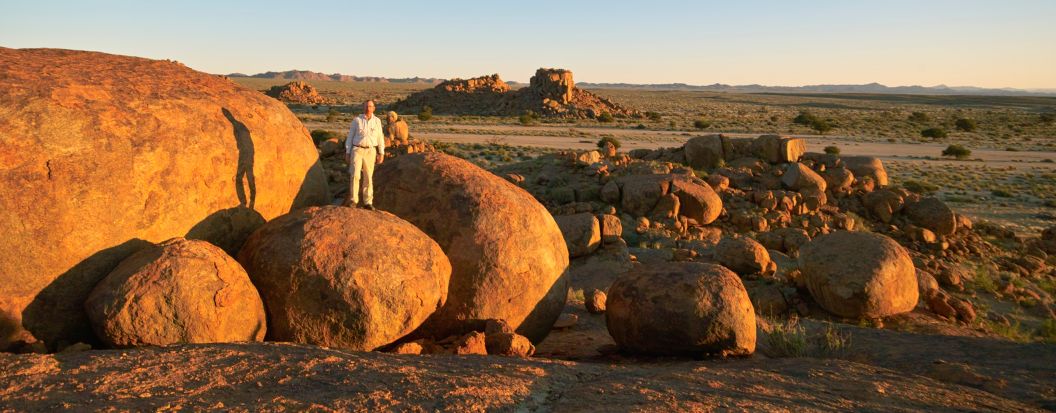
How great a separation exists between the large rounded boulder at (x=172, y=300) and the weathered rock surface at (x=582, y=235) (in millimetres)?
9494

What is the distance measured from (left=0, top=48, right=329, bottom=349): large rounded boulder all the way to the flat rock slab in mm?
892

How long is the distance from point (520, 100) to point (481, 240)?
5022 centimetres

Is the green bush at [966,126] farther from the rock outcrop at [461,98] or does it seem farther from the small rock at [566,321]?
the small rock at [566,321]

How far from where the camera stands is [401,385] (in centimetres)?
→ 473

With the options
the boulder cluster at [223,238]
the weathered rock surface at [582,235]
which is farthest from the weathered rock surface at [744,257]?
the boulder cluster at [223,238]

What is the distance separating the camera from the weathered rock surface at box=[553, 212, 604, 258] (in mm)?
14727

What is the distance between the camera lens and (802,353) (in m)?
7.99

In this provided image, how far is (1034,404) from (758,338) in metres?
2.94

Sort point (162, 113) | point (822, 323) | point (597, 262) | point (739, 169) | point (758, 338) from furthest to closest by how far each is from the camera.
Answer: point (739, 169), point (597, 262), point (822, 323), point (758, 338), point (162, 113)

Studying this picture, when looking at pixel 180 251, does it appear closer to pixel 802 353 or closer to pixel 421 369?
pixel 421 369

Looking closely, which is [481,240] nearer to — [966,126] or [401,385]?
[401,385]

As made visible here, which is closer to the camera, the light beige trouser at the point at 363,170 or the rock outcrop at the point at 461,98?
the light beige trouser at the point at 363,170

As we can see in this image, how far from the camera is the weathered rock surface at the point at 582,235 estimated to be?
48.3 feet

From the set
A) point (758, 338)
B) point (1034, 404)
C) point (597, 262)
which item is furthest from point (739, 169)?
point (1034, 404)
